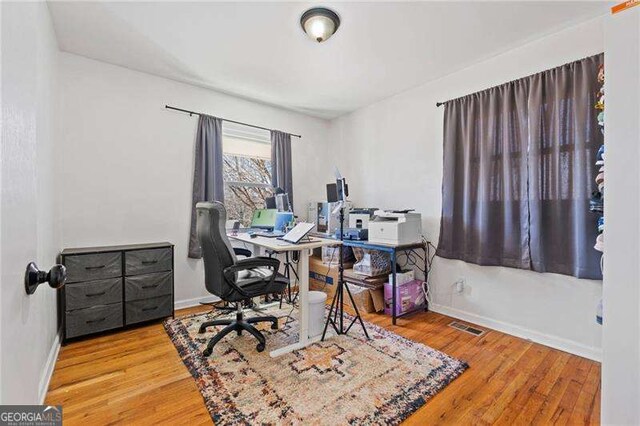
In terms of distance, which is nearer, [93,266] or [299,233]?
[299,233]

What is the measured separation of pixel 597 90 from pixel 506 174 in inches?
31.8

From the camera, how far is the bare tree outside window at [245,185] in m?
3.76

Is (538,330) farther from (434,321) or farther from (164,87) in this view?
(164,87)

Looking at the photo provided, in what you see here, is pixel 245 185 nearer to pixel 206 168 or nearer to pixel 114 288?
pixel 206 168

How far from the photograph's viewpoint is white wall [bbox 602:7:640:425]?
0.99 m

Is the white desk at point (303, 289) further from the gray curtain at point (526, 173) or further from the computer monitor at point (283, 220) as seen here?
the gray curtain at point (526, 173)

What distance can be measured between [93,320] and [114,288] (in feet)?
0.95

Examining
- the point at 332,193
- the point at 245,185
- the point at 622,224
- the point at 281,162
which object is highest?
the point at 281,162

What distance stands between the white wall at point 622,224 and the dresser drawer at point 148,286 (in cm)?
312

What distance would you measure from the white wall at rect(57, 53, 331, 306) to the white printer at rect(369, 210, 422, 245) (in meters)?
2.08

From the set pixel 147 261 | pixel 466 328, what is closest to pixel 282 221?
pixel 147 261

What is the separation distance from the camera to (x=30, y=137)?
78cm

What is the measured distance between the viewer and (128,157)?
2.96 metres

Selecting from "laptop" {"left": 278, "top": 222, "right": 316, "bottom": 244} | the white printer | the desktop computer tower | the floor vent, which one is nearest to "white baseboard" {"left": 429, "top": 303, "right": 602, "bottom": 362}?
the floor vent
